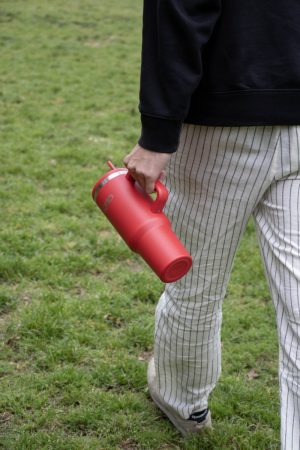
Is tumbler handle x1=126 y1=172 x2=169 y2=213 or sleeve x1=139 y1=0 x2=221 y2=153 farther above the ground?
sleeve x1=139 y1=0 x2=221 y2=153

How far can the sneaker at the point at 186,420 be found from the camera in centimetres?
261

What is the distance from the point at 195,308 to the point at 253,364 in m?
0.92

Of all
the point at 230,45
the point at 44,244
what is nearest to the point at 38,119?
the point at 44,244

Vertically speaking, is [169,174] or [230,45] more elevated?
[230,45]

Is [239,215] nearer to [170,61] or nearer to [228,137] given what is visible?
[228,137]

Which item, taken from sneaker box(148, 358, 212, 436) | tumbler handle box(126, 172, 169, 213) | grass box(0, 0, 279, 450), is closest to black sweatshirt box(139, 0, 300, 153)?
tumbler handle box(126, 172, 169, 213)

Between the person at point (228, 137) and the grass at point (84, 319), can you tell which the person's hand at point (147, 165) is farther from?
the grass at point (84, 319)

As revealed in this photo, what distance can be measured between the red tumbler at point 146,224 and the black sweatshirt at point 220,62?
181mm

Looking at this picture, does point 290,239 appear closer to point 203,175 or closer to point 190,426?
point 203,175

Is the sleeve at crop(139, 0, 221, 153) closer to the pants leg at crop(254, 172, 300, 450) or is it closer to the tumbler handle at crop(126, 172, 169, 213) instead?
the tumbler handle at crop(126, 172, 169, 213)

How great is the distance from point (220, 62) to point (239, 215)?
0.44 m

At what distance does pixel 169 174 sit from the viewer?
7.22 feet

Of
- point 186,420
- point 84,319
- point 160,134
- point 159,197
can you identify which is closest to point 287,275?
point 159,197

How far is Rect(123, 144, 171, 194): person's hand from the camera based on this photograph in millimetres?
1878
